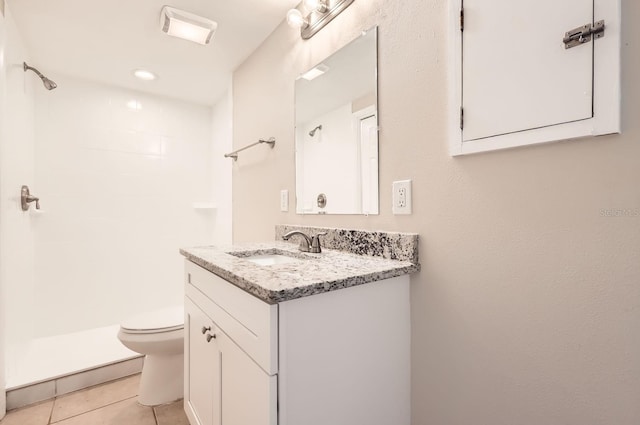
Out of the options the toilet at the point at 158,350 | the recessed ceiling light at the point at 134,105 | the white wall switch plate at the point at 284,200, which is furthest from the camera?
the recessed ceiling light at the point at 134,105

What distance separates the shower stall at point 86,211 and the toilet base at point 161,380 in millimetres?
397

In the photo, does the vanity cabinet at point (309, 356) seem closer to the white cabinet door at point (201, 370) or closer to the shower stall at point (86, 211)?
the white cabinet door at point (201, 370)

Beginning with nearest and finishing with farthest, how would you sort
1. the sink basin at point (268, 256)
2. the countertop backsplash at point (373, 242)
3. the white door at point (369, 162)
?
the countertop backsplash at point (373, 242), the white door at point (369, 162), the sink basin at point (268, 256)

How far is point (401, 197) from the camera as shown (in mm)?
1052

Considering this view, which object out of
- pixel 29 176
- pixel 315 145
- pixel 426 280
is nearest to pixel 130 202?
pixel 29 176

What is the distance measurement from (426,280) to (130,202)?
2.58 metres

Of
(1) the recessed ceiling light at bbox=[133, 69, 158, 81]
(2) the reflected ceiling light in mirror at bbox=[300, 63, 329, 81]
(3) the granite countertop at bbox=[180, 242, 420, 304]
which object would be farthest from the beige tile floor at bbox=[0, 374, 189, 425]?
(1) the recessed ceiling light at bbox=[133, 69, 158, 81]

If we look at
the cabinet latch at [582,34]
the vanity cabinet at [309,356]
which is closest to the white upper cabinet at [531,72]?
the cabinet latch at [582,34]

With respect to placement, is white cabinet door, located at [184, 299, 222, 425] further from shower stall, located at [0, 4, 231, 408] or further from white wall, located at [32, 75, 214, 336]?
white wall, located at [32, 75, 214, 336]

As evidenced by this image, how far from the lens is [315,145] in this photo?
1.47m

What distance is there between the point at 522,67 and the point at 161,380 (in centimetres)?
209

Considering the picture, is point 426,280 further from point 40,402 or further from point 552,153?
point 40,402

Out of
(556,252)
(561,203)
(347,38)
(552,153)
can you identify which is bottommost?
(556,252)

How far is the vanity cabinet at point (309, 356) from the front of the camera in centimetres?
71
